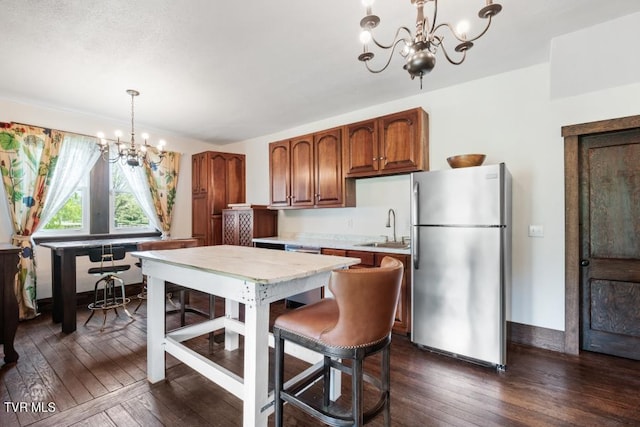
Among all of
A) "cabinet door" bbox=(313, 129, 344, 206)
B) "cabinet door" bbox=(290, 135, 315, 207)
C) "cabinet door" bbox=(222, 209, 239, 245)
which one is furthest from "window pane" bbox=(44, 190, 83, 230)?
"cabinet door" bbox=(313, 129, 344, 206)

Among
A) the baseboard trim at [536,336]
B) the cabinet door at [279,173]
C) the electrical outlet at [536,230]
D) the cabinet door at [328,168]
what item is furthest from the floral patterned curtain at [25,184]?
the electrical outlet at [536,230]

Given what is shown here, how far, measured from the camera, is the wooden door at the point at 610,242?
2486mm

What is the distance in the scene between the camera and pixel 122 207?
4539mm

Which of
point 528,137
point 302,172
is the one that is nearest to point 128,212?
point 302,172

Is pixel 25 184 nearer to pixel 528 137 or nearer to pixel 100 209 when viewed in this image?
pixel 100 209

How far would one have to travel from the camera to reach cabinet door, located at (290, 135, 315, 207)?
13.5ft

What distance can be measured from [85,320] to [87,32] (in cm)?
308

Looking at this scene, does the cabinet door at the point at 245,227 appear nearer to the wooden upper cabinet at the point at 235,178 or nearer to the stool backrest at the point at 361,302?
the wooden upper cabinet at the point at 235,178

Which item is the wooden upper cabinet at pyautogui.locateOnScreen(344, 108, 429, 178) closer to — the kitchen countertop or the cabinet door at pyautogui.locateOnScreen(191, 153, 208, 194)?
the kitchen countertop

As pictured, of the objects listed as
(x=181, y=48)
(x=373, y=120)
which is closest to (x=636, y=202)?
(x=373, y=120)

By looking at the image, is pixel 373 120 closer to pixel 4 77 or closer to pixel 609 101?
pixel 609 101

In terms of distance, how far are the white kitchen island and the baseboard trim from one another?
2.04 metres

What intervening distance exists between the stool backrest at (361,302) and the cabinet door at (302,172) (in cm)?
283

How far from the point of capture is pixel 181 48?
8.08ft
